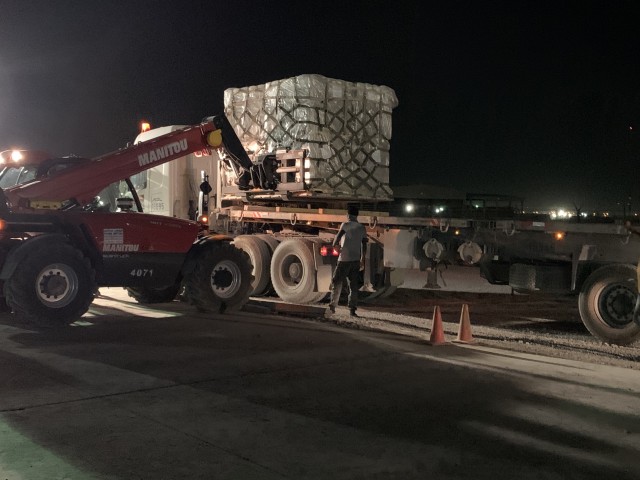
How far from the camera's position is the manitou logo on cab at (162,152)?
10.3 metres

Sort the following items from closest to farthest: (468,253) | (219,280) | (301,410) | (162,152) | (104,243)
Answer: (301,410)
(104,243)
(162,152)
(219,280)
(468,253)

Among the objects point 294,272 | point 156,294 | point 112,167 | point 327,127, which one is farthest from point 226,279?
point 327,127

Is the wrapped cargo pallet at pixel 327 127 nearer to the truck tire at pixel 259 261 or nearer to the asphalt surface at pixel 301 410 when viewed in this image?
the truck tire at pixel 259 261

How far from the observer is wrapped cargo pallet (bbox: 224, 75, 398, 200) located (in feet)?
41.3

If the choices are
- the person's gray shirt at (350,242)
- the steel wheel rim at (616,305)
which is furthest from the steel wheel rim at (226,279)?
the steel wheel rim at (616,305)

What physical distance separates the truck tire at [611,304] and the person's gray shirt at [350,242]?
3.55 m

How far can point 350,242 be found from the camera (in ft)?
37.6

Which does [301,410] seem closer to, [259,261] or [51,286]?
[51,286]

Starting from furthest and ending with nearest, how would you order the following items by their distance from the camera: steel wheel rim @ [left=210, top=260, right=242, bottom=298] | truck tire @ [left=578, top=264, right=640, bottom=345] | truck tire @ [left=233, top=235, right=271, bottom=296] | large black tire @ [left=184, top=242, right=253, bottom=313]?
truck tire @ [left=233, top=235, right=271, bottom=296] < steel wheel rim @ [left=210, top=260, right=242, bottom=298] < large black tire @ [left=184, top=242, right=253, bottom=313] < truck tire @ [left=578, top=264, right=640, bottom=345]

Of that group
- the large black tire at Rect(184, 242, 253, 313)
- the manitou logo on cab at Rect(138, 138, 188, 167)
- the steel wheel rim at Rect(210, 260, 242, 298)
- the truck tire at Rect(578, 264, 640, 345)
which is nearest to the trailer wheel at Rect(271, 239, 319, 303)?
the large black tire at Rect(184, 242, 253, 313)

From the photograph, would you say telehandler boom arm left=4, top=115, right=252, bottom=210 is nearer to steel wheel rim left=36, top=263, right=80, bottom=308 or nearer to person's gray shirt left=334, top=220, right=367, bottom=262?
steel wheel rim left=36, top=263, right=80, bottom=308

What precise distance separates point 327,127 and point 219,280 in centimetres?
357

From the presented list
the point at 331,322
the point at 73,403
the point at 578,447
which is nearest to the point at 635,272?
the point at 331,322

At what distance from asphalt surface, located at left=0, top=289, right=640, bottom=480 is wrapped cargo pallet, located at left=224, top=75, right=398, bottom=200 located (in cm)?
461
